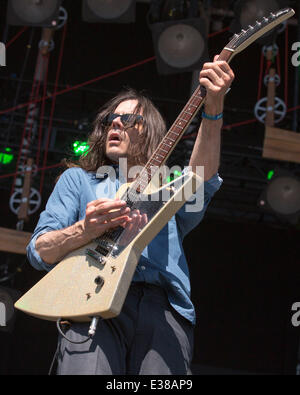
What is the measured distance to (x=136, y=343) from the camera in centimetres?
180

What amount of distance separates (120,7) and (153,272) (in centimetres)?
367

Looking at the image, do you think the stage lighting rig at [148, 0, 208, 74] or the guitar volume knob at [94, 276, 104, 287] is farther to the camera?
the stage lighting rig at [148, 0, 208, 74]

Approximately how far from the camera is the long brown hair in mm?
2277

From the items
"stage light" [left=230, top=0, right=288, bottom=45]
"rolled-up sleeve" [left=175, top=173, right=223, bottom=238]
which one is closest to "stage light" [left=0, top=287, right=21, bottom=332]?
"rolled-up sleeve" [left=175, top=173, right=223, bottom=238]

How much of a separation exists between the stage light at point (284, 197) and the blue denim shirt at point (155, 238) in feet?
12.2

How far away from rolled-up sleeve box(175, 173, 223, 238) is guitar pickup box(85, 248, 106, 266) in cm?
43

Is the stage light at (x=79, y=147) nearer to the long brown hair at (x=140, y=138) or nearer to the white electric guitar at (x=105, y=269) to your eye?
the long brown hair at (x=140, y=138)

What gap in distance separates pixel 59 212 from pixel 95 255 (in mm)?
282

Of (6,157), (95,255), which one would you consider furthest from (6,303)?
(6,157)

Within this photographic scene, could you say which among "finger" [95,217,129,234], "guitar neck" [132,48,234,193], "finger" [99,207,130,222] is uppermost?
"guitar neck" [132,48,234,193]

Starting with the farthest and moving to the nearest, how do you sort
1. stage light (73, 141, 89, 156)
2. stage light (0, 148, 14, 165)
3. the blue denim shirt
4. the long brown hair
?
1. stage light (0, 148, 14, 165)
2. stage light (73, 141, 89, 156)
3. the long brown hair
4. the blue denim shirt

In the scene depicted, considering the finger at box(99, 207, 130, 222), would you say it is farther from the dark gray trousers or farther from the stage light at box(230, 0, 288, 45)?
the stage light at box(230, 0, 288, 45)

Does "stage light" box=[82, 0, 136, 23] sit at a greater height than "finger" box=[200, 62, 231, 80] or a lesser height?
greater
